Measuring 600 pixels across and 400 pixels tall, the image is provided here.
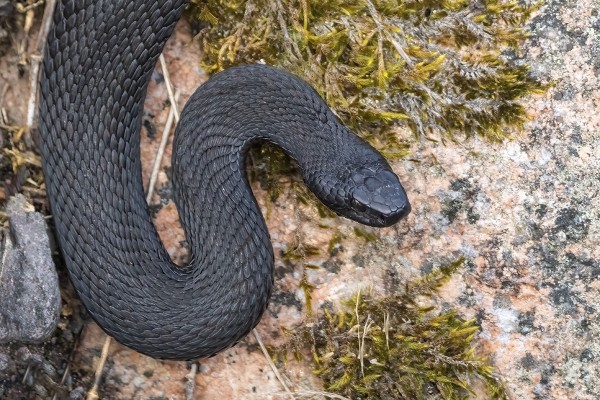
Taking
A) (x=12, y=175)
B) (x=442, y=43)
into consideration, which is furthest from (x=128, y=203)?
(x=442, y=43)

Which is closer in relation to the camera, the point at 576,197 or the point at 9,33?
the point at 576,197

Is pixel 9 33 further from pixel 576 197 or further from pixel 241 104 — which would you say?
pixel 576 197

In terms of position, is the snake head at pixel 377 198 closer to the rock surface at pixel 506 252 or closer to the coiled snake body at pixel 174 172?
the coiled snake body at pixel 174 172

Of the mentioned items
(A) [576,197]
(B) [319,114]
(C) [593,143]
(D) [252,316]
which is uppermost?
(B) [319,114]

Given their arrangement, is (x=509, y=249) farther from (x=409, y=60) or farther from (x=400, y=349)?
(x=409, y=60)

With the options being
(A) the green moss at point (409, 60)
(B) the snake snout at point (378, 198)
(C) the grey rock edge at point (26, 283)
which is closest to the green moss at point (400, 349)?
(B) the snake snout at point (378, 198)

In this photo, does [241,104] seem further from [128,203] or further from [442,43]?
[442,43]

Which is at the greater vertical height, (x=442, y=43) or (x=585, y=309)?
(x=442, y=43)

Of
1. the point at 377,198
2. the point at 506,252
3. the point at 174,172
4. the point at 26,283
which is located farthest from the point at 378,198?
the point at 26,283
